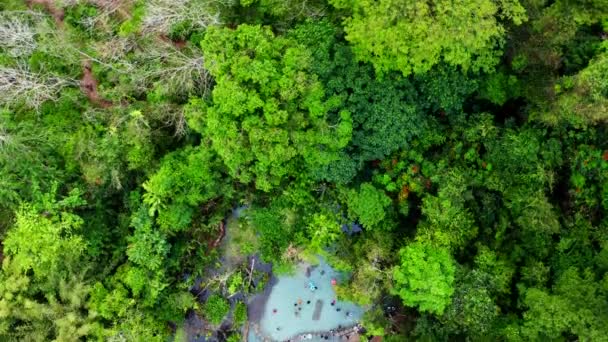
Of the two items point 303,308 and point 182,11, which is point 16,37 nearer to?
point 182,11

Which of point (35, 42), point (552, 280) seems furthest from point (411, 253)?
point (35, 42)

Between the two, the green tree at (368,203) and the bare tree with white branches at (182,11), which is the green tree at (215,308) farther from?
the bare tree with white branches at (182,11)

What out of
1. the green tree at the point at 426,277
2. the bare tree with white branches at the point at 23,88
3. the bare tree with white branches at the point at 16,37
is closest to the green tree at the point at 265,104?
the green tree at the point at 426,277

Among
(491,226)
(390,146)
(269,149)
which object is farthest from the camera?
(491,226)

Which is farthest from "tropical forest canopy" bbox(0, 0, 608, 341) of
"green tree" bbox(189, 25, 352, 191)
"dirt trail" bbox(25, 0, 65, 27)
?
"dirt trail" bbox(25, 0, 65, 27)

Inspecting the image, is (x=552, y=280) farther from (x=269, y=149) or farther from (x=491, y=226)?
(x=269, y=149)

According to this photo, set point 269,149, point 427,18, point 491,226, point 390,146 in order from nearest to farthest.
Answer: point 427,18
point 269,149
point 390,146
point 491,226

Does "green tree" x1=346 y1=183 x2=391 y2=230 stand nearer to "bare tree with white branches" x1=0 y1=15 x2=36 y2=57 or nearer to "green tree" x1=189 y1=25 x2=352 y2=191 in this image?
"green tree" x1=189 y1=25 x2=352 y2=191
